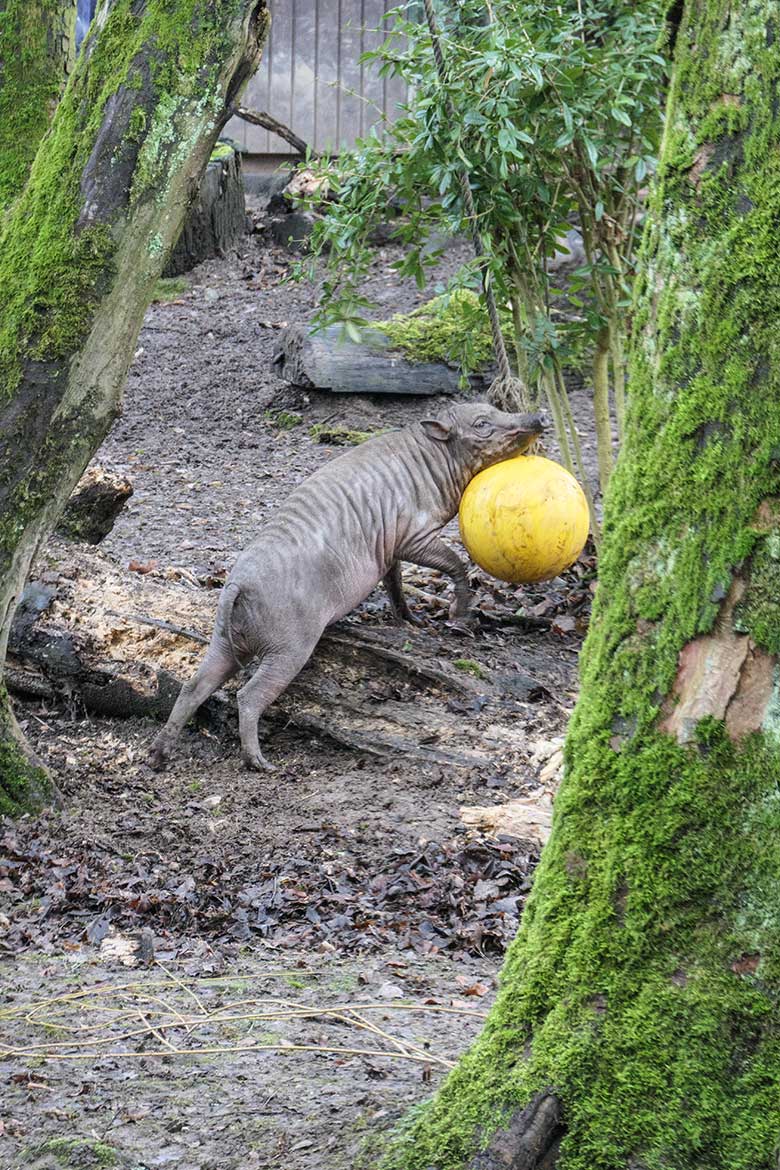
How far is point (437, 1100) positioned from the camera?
225 cm

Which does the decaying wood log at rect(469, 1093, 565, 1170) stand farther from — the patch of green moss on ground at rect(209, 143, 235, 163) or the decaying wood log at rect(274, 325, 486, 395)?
the patch of green moss on ground at rect(209, 143, 235, 163)

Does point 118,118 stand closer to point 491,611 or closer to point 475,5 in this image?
point 475,5

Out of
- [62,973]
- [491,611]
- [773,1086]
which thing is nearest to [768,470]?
[773,1086]

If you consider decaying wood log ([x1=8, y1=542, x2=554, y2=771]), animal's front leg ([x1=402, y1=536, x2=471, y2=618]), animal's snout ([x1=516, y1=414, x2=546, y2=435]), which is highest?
animal's snout ([x1=516, y1=414, x2=546, y2=435])

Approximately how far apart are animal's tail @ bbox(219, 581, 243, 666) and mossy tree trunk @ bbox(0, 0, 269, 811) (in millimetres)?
1312

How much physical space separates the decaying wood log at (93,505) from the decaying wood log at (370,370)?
13.0 feet

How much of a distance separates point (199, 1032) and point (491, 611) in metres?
4.39

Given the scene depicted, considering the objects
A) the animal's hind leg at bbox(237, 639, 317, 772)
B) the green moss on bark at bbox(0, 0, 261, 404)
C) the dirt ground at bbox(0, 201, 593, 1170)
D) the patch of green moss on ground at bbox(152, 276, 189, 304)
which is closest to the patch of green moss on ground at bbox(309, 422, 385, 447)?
the dirt ground at bbox(0, 201, 593, 1170)

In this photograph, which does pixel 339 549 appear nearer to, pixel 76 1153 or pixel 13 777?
pixel 13 777

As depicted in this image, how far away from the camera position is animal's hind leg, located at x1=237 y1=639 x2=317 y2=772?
19.2 feet

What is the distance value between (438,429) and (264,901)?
124 inches

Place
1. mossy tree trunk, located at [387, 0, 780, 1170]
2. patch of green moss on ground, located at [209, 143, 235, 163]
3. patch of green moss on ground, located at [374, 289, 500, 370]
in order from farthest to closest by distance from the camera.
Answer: patch of green moss on ground, located at [209, 143, 235, 163] → patch of green moss on ground, located at [374, 289, 500, 370] → mossy tree trunk, located at [387, 0, 780, 1170]

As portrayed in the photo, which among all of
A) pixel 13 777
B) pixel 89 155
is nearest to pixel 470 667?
pixel 13 777

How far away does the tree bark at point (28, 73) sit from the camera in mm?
5805
